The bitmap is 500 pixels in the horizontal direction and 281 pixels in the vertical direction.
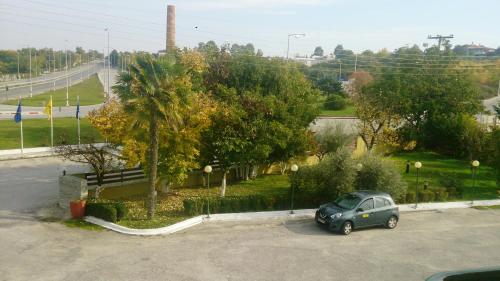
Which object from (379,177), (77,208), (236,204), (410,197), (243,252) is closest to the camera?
(243,252)

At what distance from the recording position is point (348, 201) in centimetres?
1972

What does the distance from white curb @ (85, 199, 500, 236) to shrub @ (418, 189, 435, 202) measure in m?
0.59

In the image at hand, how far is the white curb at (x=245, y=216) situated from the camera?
18.0 m

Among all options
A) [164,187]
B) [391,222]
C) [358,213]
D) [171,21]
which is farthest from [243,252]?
[171,21]

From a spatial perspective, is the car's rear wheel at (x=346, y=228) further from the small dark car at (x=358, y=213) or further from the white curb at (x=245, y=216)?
the white curb at (x=245, y=216)

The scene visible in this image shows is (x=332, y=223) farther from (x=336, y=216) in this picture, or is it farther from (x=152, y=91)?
(x=152, y=91)

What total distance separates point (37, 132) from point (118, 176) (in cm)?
1656

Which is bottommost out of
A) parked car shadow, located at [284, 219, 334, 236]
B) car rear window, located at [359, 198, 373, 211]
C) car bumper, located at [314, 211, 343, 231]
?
parked car shadow, located at [284, 219, 334, 236]

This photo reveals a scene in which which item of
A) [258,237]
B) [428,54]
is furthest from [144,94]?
[428,54]

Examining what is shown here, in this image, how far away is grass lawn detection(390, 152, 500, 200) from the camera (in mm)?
28991

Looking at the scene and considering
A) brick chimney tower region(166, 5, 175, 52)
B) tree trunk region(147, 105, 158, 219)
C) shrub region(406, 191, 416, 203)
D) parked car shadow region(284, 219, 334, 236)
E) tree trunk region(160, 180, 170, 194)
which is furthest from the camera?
brick chimney tower region(166, 5, 175, 52)

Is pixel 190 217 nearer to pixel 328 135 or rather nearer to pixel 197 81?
pixel 197 81

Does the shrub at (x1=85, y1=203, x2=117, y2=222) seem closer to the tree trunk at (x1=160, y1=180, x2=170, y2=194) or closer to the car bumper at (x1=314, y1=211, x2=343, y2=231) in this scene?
the tree trunk at (x1=160, y1=180, x2=170, y2=194)

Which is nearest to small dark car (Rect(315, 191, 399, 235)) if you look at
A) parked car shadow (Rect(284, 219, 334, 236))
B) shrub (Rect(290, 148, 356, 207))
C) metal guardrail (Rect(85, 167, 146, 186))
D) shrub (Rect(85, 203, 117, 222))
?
parked car shadow (Rect(284, 219, 334, 236))
